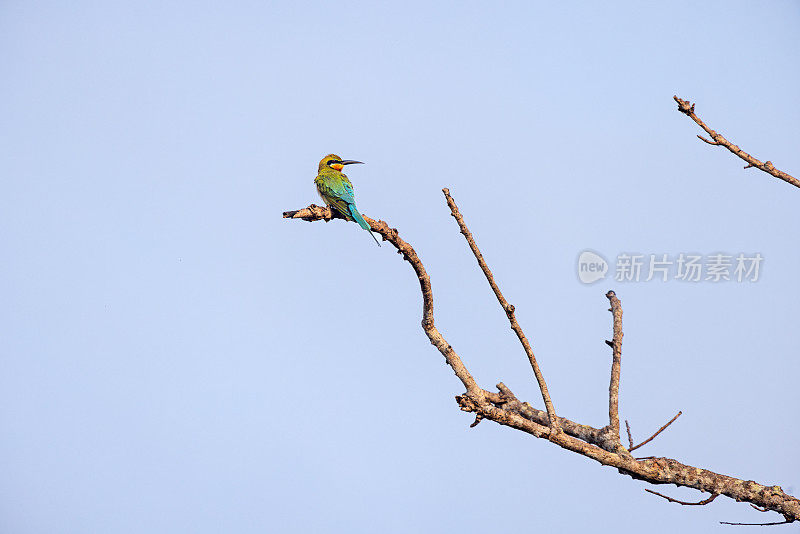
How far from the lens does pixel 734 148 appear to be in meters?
→ 2.40

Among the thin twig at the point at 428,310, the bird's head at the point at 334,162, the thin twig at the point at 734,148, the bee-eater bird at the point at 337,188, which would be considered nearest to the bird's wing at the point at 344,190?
the bee-eater bird at the point at 337,188

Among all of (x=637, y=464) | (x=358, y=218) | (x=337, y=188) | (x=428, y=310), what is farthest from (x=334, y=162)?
(x=637, y=464)

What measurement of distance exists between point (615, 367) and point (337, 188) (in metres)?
3.08

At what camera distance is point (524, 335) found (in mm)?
2912

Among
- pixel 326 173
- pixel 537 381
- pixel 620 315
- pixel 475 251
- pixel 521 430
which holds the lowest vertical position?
pixel 521 430

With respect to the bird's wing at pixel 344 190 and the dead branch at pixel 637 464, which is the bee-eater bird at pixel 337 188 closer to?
the bird's wing at pixel 344 190

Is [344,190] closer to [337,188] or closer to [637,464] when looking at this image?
[337,188]

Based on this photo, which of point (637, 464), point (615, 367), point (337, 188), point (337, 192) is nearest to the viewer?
point (637, 464)

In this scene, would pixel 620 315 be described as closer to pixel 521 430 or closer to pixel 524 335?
pixel 524 335

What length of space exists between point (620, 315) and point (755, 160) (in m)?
1.19

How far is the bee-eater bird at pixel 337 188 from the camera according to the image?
5.04m


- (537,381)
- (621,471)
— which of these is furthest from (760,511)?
(537,381)

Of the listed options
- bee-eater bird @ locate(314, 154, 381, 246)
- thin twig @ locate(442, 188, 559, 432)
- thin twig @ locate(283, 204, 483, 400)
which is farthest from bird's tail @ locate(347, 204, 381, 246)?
thin twig @ locate(442, 188, 559, 432)

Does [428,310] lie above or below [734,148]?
below
